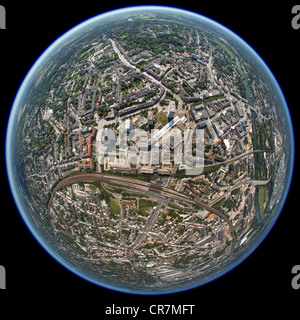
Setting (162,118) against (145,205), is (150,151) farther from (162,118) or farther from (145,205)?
(145,205)

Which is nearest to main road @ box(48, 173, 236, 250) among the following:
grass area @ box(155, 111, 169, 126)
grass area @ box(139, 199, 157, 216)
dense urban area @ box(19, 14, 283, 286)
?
dense urban area @ box(19, 14, 283, 286)

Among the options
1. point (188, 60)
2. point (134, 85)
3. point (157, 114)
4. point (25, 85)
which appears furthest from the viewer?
point (25, 85)

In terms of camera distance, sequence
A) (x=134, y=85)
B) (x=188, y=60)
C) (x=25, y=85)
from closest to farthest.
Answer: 1. (x=134, y=85)
2. (x=188, y=60)
3. (x=25, y=85)

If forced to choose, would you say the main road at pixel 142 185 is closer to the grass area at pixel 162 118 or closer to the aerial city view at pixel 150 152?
the aerial city view at pixel 150 152

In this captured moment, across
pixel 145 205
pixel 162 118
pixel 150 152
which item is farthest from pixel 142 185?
pixel 162 118

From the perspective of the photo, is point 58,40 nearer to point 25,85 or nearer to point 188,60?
point 25,85

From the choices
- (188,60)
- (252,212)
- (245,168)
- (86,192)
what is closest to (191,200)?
(245,168)

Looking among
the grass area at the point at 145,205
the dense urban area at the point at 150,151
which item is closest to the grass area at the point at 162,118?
the dense urban area at the point at 150,151
